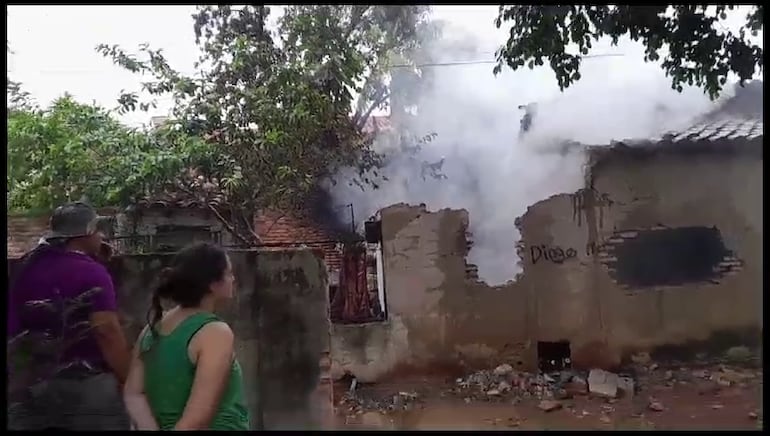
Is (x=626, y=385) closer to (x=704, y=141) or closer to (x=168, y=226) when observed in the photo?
(x=704, y=141)

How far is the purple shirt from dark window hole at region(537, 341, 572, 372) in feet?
20.3

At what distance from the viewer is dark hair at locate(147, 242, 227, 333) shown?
2287 millimetres

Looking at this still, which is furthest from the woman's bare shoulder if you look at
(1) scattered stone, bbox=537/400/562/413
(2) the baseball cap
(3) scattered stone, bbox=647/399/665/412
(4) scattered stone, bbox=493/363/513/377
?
(4) scattered stone, bbox=493/363/513/377

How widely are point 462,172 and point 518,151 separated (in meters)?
0.75

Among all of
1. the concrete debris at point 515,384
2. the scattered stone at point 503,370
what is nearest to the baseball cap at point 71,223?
the concrete debris at point 515,384

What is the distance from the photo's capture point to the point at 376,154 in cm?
888

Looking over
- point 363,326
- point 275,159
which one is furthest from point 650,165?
point 275,159

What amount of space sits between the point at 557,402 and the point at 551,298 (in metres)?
1.57

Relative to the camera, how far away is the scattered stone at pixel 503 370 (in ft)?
26.3

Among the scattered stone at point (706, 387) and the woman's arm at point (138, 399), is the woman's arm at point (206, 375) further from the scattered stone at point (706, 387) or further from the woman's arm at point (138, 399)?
the scattered stone at point (706, 387)

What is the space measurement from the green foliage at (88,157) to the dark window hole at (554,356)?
407cm

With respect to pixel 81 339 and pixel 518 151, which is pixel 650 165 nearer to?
pixel 518 151

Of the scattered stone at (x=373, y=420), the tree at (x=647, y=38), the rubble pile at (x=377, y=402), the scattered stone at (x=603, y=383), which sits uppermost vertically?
the tree at (x=647, y=38)

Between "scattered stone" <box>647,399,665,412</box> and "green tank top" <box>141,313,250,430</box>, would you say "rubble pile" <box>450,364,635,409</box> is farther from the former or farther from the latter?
"green tank top" <box>141,313,250,430</box>
